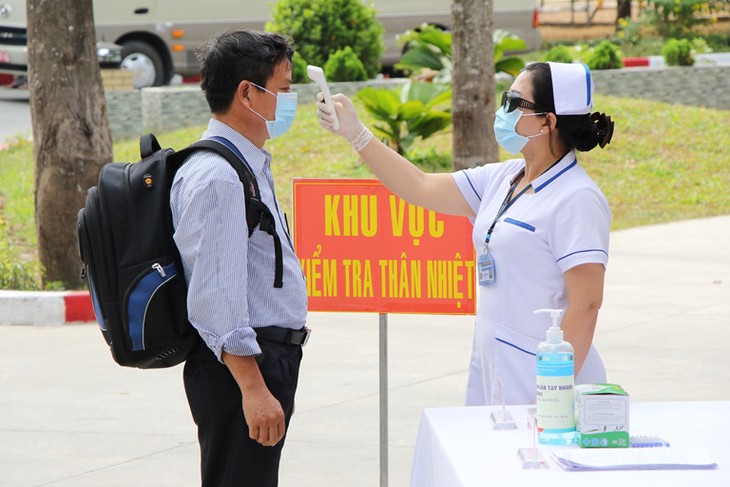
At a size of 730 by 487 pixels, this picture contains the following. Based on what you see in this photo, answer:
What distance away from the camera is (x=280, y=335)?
3455 mm

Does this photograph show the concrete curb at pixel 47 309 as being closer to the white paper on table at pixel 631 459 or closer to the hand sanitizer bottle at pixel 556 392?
the hand sanitizer bottle at pixel 556 392

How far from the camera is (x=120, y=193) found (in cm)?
335

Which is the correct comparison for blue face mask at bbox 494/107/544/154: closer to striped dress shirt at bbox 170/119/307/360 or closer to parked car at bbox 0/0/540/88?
striped dress shirt at bbox 170/119/307/360

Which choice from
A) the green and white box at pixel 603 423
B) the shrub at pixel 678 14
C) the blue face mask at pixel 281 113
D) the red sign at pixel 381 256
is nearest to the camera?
the green and white box at pixel 603 423

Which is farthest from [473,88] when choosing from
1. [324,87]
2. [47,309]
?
[324,87]

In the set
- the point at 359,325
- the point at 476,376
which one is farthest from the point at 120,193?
the point at 359,325

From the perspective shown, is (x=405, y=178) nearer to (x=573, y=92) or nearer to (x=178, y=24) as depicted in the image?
(x=573, y=92)

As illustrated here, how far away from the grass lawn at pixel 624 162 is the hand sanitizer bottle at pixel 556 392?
31.0 ft

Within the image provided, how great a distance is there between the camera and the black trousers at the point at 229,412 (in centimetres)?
345

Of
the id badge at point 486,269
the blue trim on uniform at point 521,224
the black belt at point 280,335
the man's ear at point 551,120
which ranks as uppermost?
the man's ear at point 551,120

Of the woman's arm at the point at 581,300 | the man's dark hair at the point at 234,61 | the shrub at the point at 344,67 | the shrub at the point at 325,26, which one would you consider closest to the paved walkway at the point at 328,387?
the woman's arm at the point at 581,300

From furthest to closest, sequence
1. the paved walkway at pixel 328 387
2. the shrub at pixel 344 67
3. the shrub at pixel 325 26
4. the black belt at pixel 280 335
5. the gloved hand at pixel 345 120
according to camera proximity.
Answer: the shrub at pixel 325 26, the shrub at pixel 344 67, the paved walkway at pixel 328 387, the gloved hand at pixel 345 120, the black belt at pixel 280 335

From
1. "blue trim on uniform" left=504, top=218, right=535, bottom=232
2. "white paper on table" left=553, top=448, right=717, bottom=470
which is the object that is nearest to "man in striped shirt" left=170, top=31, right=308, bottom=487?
"blue trim on uniform" left=504, top=218, right=535, bottom=232

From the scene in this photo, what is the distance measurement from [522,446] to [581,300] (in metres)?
0.60
